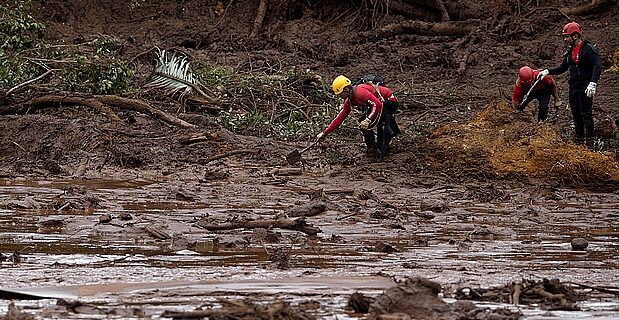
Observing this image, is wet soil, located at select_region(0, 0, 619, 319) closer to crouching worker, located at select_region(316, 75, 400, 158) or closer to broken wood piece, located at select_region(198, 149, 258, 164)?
broken wood piece, located at select_region(198, 149, 258, 164)

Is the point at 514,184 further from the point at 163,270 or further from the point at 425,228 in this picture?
the point at 163,270

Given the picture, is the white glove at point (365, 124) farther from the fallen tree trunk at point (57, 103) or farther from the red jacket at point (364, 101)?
the fallen tree trunk at point (57, 103)

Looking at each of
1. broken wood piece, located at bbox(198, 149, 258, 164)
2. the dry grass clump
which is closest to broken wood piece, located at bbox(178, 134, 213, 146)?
broken wood piece, located at bbox(198, 149, 258, 164)

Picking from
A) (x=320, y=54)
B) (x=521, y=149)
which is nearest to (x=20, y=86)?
(x=521, y=149)

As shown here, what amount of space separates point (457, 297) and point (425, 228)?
3.86 meters

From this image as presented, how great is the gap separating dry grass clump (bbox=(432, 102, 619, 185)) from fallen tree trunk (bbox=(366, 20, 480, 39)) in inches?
354

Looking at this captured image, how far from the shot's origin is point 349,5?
81.8ft

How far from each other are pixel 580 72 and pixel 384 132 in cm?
268

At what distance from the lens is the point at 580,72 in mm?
14797

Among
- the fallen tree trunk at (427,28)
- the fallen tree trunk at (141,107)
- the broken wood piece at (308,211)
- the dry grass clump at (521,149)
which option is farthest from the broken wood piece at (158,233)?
the fallen tree trunk at (427,28)

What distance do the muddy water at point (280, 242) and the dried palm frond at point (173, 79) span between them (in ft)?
14.3

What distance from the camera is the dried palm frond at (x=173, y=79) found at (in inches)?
704

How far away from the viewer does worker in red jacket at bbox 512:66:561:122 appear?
15031 mm

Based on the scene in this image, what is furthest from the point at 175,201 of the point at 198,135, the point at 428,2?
the point at 428,2
